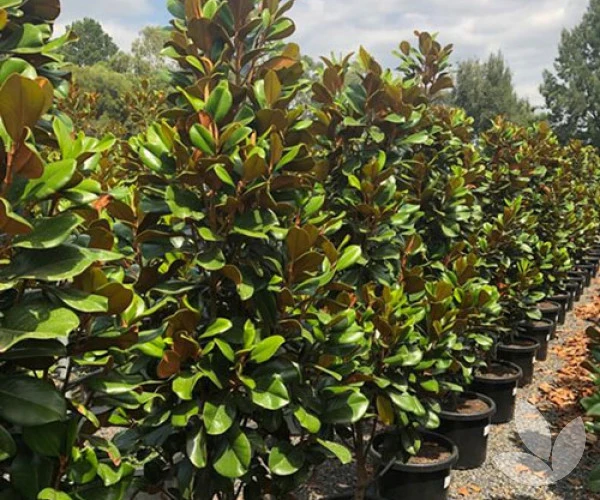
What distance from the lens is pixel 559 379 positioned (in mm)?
6523

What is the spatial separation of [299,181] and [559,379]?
575 cm

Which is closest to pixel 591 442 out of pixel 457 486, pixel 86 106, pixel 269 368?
pixel 457 486

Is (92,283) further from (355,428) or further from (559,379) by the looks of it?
(559,379)

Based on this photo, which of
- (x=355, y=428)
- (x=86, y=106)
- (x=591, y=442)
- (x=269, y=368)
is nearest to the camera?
(x=269, y=368)

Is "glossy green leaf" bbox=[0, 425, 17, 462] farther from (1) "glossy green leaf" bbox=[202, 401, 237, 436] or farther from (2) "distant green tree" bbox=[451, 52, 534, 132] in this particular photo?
(2) "distant green tree" bbox=[451, 52, 534, 132]

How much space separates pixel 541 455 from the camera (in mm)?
4695

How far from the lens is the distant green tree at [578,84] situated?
3631cm

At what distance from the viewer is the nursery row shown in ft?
3.83

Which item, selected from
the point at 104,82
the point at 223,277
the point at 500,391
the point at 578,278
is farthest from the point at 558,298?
the point at 104,82

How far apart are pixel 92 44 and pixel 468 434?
64980 millimetres

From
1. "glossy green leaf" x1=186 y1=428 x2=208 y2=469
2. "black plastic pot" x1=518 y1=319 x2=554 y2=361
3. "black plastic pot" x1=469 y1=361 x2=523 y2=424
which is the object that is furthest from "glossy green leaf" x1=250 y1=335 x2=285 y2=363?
"black plastic pot" x1=518 y1=319 x2=554 y2=361

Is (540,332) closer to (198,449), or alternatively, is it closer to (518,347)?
(518,347)

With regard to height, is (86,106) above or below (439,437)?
above

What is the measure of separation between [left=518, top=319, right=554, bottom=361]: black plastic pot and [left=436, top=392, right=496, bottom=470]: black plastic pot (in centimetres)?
276
